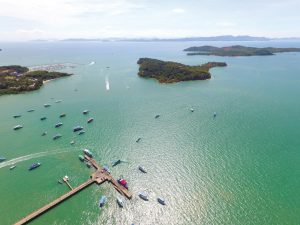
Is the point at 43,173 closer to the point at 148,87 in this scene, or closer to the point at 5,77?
the point at 148,87

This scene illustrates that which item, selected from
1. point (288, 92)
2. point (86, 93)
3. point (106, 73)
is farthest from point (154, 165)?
point (106, 73)

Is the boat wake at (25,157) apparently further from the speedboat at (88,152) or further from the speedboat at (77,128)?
the speedboat at (77,128)

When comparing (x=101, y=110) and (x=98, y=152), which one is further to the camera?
(x=101, y=110)

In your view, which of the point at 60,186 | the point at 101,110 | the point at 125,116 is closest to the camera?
the point at 60,186

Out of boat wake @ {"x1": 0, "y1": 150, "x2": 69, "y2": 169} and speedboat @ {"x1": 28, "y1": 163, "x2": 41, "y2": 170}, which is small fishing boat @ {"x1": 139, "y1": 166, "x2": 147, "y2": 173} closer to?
boat wake @ {"x1": 0, "y1": 150, "x2": 69, "y2": 169}

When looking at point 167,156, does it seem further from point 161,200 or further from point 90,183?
point 90,183

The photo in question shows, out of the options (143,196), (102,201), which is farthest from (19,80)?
(143,196)

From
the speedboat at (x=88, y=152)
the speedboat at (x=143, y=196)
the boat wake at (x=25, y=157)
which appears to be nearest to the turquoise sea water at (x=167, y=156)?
the boat wake at (x=25, y=157)
